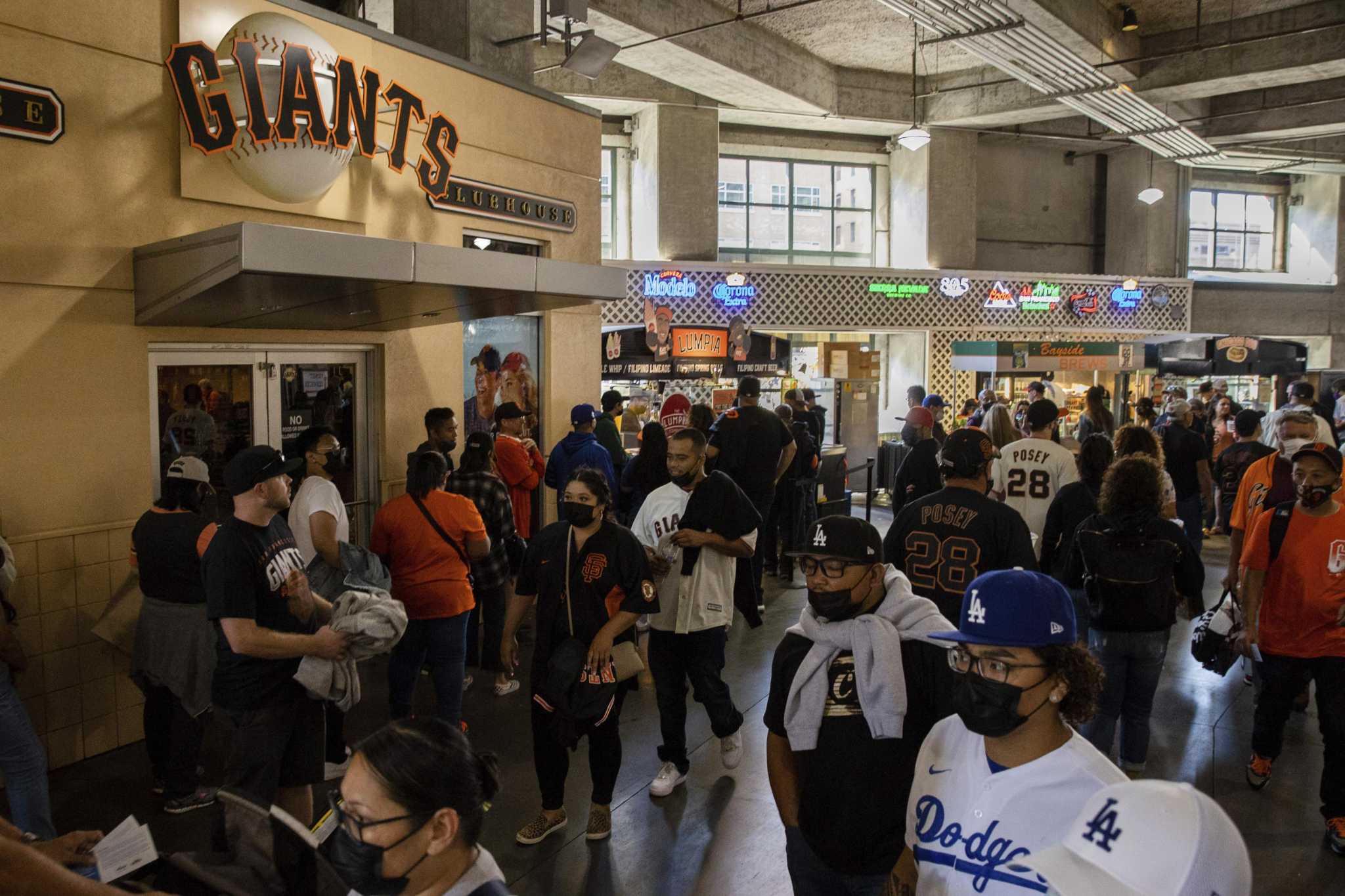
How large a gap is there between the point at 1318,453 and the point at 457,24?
768cm

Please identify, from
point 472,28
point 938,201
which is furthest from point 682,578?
point 938,201

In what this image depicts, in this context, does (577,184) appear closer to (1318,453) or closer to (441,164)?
(441,164)

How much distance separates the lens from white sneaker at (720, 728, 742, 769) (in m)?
5.40

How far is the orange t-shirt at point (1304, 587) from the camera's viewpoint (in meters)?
4.70

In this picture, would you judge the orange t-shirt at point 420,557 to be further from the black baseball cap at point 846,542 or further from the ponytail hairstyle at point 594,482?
the black baseball cap at point 846,542

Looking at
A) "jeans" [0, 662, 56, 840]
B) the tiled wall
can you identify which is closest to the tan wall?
the tiled wall

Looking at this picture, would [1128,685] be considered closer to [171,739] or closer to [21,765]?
[171,739]

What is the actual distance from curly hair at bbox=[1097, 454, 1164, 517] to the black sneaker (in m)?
4.60

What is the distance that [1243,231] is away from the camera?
2464 centimetres

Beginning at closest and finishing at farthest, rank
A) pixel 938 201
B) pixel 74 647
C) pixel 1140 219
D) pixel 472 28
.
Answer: pixel 74 647
pixel 472 28
pixel 938 201
pixel 1140 219

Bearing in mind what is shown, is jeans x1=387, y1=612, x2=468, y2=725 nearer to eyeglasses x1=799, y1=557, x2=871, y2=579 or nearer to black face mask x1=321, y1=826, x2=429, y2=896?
eyeglasses x1=799, y1=557, x2=871, y2=579

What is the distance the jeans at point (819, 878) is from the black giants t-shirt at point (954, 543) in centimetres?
197

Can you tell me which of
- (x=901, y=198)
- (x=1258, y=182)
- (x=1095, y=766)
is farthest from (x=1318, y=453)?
(x=1258, y=182)

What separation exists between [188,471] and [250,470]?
1393mm
